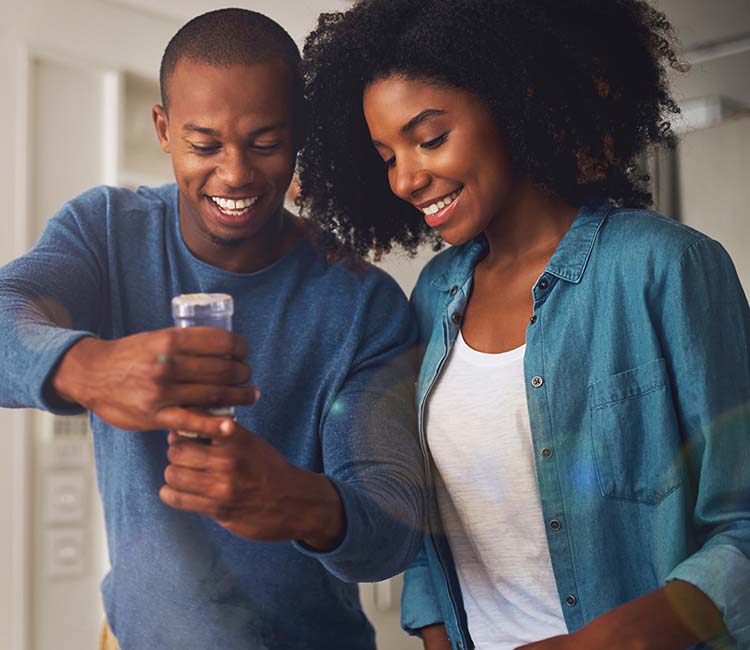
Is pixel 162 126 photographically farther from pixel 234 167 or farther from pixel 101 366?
pixel 101 366

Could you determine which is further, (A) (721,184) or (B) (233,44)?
(A) (721,184)

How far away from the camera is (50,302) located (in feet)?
2.12

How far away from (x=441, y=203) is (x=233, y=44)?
0.64ft

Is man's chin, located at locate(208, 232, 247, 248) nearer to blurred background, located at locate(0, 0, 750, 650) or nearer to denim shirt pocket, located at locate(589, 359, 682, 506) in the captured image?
blurred background, located at locate(0, 0, 750, 650)

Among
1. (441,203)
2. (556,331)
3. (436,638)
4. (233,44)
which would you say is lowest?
(436,638)

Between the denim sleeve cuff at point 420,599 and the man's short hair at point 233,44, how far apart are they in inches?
15.3

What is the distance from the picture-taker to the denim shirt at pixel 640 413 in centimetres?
63

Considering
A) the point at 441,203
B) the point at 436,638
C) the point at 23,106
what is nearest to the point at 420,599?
the point at 436,638

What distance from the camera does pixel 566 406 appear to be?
68 cm

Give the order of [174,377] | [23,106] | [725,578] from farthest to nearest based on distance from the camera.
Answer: [23,106]
[725,578]
[174,377]

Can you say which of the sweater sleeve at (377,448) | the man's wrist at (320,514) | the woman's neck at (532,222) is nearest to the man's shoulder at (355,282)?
the sweater sleeve at (377,448)

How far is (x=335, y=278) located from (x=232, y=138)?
0.15 m

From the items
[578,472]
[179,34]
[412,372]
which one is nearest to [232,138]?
[179,34]

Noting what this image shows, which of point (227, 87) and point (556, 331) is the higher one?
point (227, 87)
